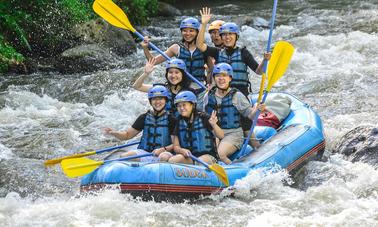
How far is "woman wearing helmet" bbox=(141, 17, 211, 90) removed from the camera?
21.6ft

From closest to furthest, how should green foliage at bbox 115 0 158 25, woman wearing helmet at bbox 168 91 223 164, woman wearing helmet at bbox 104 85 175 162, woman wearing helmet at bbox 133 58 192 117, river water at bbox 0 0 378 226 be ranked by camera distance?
river water at bbox 0 0 378 226 → woman wearing helmet at bbox 168 91 223 164 → woman wearing helmet at bbox 104 85 175 162 → woman wearing helmet at bbox 133 58 192 117 → green foliage at bbox 115 0 158 25

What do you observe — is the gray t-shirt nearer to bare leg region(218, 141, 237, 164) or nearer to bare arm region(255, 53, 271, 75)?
bare leg region(218, 141, 237, 164)

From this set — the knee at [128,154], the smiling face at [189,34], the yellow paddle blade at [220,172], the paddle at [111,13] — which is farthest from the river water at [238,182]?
the smiling face at [189,34]

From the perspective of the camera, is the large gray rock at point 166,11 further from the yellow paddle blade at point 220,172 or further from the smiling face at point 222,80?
the yellow paddle blade at point 220,172

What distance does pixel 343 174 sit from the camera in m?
6.17

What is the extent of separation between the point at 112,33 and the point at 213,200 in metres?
6.89

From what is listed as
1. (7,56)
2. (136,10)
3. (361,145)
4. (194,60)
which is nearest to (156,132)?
(194,60)

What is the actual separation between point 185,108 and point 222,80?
52 cm

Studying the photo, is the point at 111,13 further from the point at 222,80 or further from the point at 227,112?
the point at 227,112

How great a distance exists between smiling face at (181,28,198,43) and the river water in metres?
1.77

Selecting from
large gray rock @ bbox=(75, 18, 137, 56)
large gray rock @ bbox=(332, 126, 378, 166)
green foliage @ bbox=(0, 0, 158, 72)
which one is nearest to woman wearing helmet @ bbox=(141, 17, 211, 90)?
large gray rock @ bbox=(332, 126, 378, 166)

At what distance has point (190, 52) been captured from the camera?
6.72 meters

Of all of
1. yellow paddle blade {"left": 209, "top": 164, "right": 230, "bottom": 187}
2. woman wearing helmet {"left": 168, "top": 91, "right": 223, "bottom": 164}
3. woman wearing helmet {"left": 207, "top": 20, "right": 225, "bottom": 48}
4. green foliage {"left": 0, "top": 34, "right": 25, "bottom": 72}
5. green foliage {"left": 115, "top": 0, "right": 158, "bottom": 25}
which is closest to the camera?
yellow paddle blade {"left": 209, "top": 164, "right": 230, "bottom": 187}

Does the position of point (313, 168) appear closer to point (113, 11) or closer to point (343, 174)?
point (343, 174)
